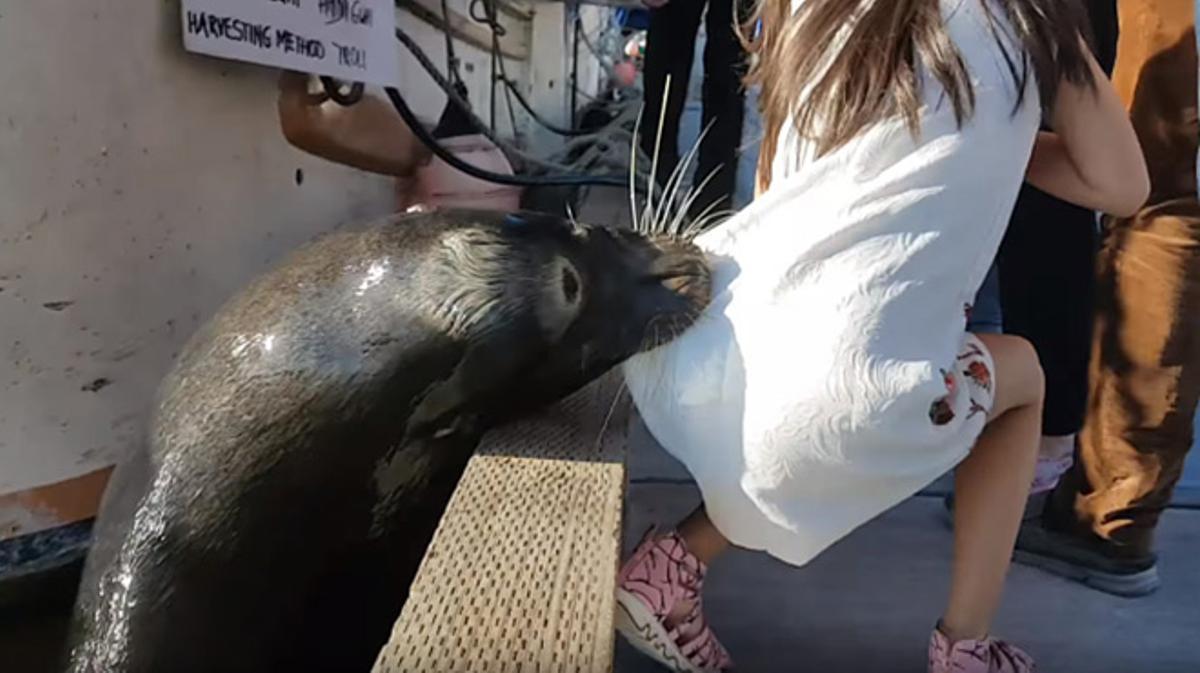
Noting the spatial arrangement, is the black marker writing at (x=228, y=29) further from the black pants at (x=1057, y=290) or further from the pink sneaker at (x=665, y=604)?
the black pants at (x=1057, y=290)

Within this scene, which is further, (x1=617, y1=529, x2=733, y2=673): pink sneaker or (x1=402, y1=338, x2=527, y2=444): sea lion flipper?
(x1=617, y1=529, x2=733, y2=673): pink sneaker

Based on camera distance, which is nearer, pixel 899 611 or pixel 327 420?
pixel 327 420

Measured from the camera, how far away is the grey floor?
207 cm

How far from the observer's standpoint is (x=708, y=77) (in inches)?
165

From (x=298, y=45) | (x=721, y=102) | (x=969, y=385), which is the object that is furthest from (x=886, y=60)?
(x=721, y=102)

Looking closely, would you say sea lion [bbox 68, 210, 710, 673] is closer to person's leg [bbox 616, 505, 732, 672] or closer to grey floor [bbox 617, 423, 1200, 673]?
person's leg [bbox 616, 505, 732, 672]

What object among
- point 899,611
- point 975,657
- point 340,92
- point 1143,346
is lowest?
point 899,611

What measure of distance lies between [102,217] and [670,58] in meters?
2.65

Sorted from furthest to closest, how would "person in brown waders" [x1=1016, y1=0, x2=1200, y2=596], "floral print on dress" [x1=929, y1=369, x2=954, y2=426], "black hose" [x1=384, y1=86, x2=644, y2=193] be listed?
"black hose" [x1=384, y1=86, x2=644, y2=193], "person in brown waders" [x1=1016, y1=0, x2=1200, y2=596], "floral print on dress" [x1=929, y1=369, x2=954, y2=426]

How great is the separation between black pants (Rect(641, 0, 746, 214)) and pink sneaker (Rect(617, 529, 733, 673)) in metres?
2.13

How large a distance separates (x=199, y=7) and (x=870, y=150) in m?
1.21

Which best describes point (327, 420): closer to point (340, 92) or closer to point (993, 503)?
point (993, 503)

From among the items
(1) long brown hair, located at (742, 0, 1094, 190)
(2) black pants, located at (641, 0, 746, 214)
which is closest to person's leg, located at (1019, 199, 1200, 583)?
(1) long brown hair, located at (742, 0, 1094, 190)

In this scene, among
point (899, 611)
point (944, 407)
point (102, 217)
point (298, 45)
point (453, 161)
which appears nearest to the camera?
point (944, 407)
